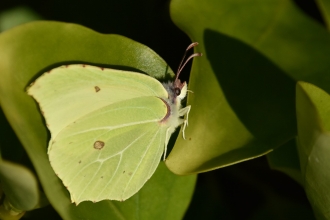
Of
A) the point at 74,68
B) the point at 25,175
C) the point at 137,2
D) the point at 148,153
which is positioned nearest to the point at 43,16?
the point at 137,2

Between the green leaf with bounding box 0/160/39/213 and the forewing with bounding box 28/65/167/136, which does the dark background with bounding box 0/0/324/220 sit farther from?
the green leaf with bounding box 0/160/39/213

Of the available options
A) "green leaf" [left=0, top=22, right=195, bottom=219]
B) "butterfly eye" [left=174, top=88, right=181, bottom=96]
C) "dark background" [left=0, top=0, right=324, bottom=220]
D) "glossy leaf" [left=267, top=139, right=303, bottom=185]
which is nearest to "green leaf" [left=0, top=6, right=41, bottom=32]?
"dark background" [left=0, top=0, right=324, bottom=220]

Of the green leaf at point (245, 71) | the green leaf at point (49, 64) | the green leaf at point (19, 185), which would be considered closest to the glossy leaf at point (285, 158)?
the green leaf at point (245, 71)

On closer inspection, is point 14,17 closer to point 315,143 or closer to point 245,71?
point 245,71

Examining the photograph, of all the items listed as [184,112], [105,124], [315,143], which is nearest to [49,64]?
[105,124]

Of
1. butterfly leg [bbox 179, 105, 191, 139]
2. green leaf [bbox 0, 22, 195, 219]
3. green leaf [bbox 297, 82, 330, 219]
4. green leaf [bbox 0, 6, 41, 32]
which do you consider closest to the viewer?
green leaf [bbox 297, 82, 330, 219]

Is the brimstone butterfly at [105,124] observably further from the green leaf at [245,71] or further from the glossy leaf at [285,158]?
the glossy leaf at [285,158]
